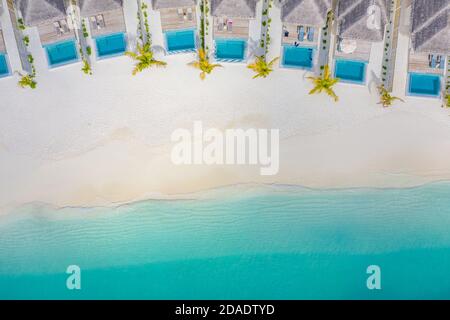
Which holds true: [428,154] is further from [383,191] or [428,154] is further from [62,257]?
[62,257]

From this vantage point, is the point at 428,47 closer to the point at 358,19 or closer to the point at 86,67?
the point at 358,19

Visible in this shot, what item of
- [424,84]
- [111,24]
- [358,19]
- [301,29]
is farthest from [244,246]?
[111,24]

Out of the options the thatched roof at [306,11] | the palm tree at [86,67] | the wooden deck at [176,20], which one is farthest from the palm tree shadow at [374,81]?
the palm tree at [86,67]

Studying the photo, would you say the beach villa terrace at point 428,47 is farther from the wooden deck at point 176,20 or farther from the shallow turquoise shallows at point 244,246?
the wooden deck at point 176,20

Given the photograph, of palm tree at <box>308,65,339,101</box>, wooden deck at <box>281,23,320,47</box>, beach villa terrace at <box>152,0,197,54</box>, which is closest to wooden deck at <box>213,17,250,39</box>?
beach villa terrace at <box>152,0,197,54</box>

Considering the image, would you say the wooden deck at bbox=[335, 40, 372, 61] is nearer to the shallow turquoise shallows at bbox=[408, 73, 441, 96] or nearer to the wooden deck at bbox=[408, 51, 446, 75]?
the wooden deck at bbox=[408, 51, 446, 75]
